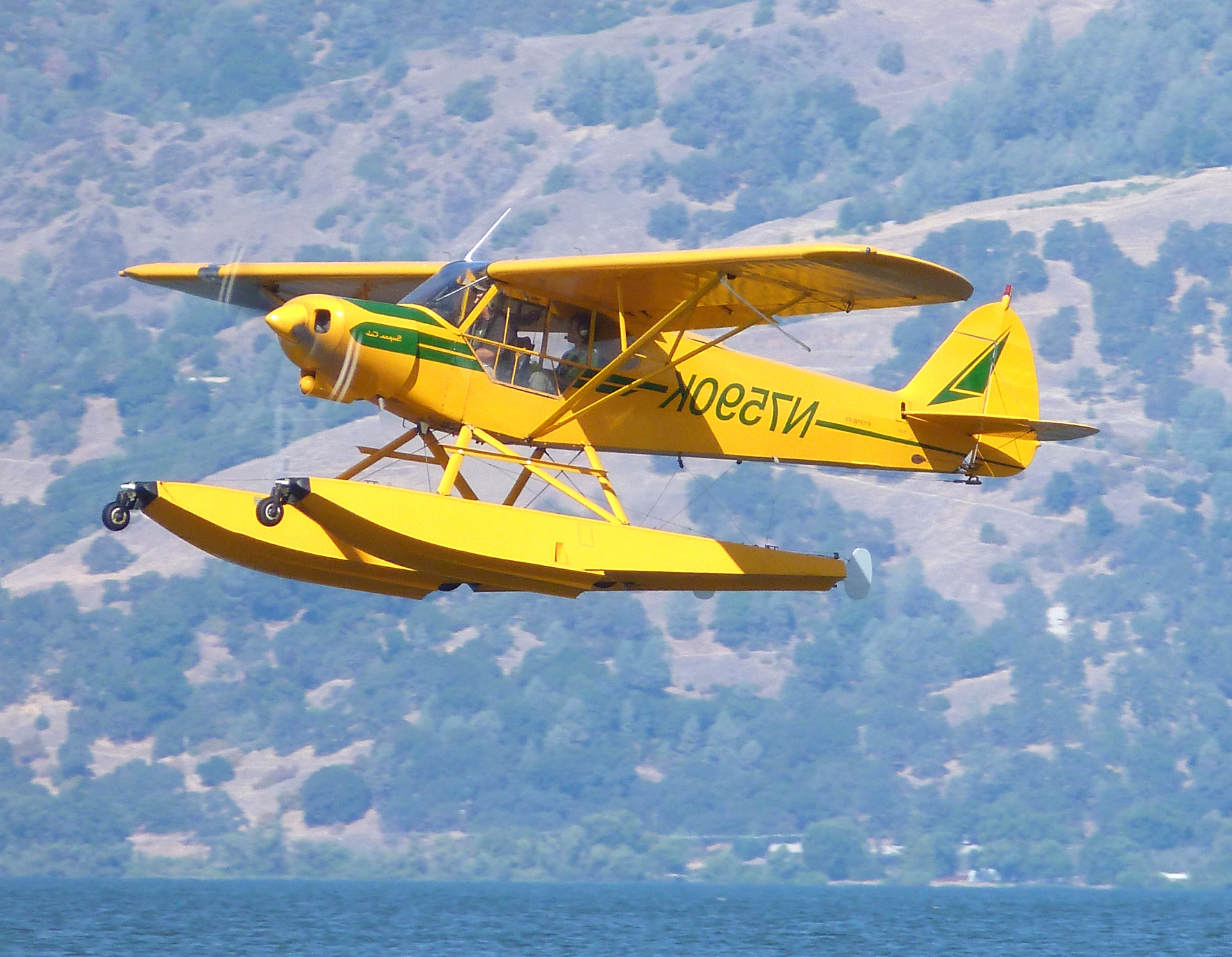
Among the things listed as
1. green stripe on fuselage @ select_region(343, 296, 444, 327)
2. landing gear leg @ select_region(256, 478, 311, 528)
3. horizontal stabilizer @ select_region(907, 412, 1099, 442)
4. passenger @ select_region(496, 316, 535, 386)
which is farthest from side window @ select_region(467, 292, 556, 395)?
horizontal stabilizer @ select_region(907, 412, 1099, 442)

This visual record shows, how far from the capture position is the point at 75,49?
192m

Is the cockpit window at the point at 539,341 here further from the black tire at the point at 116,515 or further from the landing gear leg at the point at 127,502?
the black tire at the point at 116,515

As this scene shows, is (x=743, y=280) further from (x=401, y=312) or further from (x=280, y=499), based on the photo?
(x=280, y=499)

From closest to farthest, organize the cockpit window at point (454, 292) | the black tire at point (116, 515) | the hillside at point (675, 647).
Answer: the black tire at point (116, 515) < the cockpit window at point (454, 292) < the hillside at point (675, 647)

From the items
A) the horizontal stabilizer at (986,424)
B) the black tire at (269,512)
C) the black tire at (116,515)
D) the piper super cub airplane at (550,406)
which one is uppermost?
the horizontal stabilizer at (986,424)

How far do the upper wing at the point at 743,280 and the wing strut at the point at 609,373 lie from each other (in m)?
0.15

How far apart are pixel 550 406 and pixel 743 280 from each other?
6.68 ft

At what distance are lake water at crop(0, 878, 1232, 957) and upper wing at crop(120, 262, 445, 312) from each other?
24426 millimetres

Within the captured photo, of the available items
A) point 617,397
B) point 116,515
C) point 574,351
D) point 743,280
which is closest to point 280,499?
point 116,515

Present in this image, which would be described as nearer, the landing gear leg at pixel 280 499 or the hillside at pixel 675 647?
the landing gear leg at pixel 280 499

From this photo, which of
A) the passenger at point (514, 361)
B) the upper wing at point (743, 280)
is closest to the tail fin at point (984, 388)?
the upper wing at point (743, 280)

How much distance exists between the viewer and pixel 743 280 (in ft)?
59.0

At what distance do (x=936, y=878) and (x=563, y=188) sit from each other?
85572 millimetres

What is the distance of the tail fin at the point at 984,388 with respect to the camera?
69.5 ft
